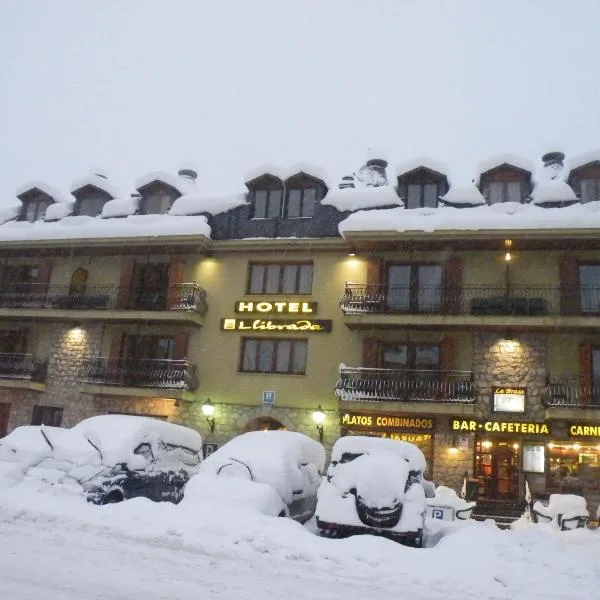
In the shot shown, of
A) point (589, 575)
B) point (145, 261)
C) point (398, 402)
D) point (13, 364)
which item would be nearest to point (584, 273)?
point (398, 402)

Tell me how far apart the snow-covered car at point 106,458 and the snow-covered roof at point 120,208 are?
47.4 feet

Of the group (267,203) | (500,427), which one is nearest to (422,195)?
(267,203)

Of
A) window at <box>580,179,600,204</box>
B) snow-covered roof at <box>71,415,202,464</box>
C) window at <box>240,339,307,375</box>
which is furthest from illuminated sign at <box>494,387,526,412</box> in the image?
snow-covered roof at <box>71,415,202,464</box>

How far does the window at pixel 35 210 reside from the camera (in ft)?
88.9

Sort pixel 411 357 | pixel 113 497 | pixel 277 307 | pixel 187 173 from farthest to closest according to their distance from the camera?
pixel 187 173 < pixel 277 307 < pixel 411 357 < pixel 113 497

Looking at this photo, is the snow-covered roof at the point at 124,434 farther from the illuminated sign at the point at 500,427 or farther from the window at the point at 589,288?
the window at the point at 589,288

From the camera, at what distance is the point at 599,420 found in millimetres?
17938

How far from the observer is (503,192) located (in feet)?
70.9

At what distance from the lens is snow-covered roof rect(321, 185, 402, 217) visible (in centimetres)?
2202

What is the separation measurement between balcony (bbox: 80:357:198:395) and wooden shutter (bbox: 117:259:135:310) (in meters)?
2.19

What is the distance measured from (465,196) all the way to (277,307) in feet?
25.9

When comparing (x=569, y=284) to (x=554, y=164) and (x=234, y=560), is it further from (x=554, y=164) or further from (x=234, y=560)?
(x=234, y=560)

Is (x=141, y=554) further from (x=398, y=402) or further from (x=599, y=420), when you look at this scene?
(x=599, y=420)

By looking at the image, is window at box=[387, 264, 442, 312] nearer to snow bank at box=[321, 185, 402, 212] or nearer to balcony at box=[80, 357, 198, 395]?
snow bank at box=[321, 185, 402, 212]
